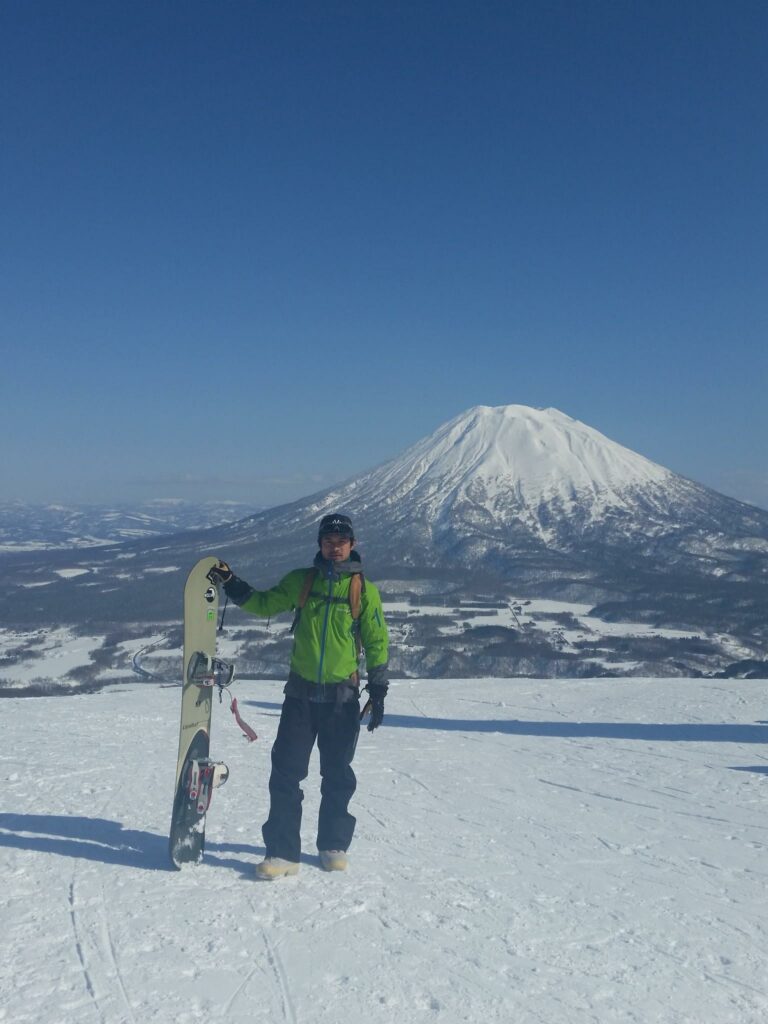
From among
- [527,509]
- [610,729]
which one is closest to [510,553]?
[527,509]

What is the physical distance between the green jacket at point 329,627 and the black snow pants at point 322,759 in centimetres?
23

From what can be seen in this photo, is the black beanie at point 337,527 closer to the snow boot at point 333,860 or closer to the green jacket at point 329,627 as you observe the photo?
the green jacket at point 329,627

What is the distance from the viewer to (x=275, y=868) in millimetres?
4953

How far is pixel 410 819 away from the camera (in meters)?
6.65

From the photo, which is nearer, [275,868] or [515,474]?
[275,868]

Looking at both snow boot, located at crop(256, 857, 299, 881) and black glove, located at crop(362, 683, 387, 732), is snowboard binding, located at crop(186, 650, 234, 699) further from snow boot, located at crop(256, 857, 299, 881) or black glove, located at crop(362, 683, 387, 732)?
snow boot, located at crop(256, 857, 299, 881)

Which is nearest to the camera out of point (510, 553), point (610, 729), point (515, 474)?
point (610, 729)

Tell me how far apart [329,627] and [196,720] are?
112cm

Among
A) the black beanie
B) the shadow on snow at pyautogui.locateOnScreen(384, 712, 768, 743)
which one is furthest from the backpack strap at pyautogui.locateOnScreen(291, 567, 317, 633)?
the shadow on snow at pyautogui.locateOnScreen(384, 712, 768, 743)

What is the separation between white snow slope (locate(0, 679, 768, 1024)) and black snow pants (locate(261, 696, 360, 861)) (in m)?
0.32

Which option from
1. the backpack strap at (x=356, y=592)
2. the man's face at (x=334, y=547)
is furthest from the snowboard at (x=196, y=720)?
the backpack strap at (x=356, y=592)

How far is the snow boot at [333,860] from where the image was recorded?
518 cm

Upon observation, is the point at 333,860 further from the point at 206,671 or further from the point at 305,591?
the point at 305,591

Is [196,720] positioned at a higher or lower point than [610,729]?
higher
